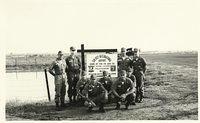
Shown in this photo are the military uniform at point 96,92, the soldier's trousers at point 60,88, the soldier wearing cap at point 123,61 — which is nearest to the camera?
the military uniform at point 96,92

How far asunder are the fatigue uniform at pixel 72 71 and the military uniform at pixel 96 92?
0.28 metres

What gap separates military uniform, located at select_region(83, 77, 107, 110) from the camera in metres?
7.70

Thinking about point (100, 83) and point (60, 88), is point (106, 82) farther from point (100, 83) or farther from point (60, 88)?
point (60, 88)

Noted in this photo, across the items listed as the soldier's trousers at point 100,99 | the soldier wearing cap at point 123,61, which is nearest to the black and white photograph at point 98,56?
the soldier wearing cap at point 123,61

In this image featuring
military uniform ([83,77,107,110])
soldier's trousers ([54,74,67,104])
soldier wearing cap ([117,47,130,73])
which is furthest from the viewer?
soldier wearing cap ([117,47,130,73])

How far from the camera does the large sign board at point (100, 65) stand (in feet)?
25.9

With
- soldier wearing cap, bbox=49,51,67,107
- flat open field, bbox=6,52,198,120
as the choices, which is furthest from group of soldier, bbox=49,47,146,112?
flat open field, bbox=6,52,198,120

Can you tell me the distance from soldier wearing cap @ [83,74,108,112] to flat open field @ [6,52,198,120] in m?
0.18

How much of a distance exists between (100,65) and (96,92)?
54 centimetres

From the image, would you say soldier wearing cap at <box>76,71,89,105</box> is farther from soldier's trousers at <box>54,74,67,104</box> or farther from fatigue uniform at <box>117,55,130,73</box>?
fatigue uniform at <box>117,55,130,73</box>

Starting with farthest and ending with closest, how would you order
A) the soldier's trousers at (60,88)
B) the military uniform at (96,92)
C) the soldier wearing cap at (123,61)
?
the soldier wearing cap at (123,61) → the soldier's trousers at (60,88) → the military uniform at (96,92)

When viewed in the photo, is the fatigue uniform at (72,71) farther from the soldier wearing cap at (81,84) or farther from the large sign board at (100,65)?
the large sign board at (100,65)

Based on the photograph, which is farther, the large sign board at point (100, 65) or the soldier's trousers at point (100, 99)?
the large sign board at point (100, 65)

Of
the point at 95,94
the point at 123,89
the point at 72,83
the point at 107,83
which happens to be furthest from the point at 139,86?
the point at 72,83
